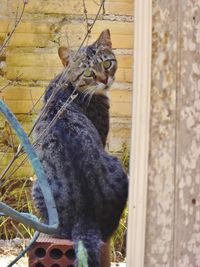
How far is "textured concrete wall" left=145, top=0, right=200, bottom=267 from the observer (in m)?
1.31

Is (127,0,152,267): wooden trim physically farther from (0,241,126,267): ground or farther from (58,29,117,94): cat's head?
(0,241,126,267): ground

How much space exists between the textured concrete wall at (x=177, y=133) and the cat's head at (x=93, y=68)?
3.37 feet

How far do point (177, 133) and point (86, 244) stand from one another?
93 cm

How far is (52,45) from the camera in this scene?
2889mm

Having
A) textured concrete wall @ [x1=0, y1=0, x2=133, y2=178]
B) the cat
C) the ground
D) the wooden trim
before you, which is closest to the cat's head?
the cat

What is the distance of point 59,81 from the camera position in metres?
2.41

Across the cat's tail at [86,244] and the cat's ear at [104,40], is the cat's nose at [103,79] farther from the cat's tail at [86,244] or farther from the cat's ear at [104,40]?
the cat's tail at [86,244]

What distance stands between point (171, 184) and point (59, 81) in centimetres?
114

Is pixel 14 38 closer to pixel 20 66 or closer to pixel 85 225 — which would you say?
pixel 20 66

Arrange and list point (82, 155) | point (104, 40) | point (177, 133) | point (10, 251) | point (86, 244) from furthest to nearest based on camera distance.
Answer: point (10, 251) → point (104, 40) → point (82, 155) → point (86, 244) → point (177, 133)

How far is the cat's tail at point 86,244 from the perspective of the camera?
216 cm

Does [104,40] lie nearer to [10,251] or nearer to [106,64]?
[106,64]

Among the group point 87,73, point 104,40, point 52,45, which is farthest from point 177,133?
point 52,45

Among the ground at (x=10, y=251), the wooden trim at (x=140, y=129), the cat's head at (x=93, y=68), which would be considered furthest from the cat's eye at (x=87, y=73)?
the wooden trim at (x=140, y=129)
